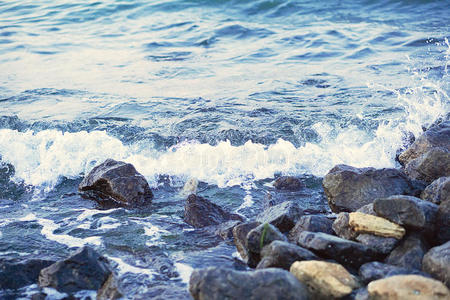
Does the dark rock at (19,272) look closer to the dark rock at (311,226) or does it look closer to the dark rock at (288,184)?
the dark rock at (311,226)

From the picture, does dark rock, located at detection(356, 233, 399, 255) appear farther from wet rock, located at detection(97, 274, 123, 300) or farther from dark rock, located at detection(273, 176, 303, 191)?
dark rock, located at detection(273, 176, 303, 191)

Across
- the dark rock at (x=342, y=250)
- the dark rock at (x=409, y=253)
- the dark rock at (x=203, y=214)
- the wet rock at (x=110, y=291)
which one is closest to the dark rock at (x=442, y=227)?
the dark rock at (x=409, y=253)

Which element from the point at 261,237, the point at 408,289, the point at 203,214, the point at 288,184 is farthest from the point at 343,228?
the point at 288,184

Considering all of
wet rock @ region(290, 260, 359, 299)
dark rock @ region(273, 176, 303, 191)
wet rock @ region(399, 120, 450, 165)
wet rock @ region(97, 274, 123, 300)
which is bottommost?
dark rock @ region(273, 176, 303, 191)

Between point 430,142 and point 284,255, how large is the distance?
2.58m

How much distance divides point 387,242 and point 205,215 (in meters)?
1.59

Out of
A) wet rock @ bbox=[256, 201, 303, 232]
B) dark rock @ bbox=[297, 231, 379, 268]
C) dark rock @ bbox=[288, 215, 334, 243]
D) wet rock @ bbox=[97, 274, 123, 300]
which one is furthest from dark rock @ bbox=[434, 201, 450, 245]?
wet rock @ bbox=[97, 274, 123, 300]

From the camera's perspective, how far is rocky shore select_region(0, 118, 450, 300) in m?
2.91

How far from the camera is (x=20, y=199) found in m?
5.43

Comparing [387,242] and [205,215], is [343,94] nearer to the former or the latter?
[205,215]

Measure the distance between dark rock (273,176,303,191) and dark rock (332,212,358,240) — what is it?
1506mm

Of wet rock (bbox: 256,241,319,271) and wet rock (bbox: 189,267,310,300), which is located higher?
wet rock (bbox: 189,267,310,300)

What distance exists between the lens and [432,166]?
4.74 m

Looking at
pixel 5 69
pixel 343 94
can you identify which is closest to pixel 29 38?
pixel 5 69
